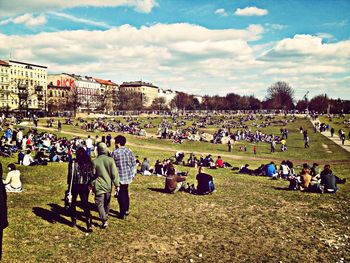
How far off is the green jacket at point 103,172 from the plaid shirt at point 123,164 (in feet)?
2.16

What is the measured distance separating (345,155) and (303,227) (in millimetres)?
26957

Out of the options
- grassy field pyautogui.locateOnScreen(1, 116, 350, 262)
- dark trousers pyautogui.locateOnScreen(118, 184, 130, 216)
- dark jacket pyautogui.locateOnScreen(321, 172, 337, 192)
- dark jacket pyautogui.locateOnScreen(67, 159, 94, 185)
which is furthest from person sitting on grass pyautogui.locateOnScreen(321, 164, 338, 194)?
dark jacket pyautogui.locateOnScreen(67, 159, 94, 185)

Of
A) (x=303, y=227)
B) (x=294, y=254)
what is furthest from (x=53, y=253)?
(x=303, y=227)

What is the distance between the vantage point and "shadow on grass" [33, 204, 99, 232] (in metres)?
8.77

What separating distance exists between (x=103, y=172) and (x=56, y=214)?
2675mm

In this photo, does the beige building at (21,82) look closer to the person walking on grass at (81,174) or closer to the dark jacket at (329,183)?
the dark jacket at (329,183)

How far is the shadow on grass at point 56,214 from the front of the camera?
8.77m

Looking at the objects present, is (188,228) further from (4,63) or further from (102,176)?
(4,63)

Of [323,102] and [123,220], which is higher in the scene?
[323,102]

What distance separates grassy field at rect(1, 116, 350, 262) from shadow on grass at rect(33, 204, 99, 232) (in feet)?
0.09

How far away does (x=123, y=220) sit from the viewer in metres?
9.34

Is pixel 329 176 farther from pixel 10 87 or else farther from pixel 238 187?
pixel 10 87

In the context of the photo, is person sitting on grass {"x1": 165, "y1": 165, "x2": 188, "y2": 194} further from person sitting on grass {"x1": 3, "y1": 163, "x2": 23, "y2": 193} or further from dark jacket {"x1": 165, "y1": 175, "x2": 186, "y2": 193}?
person sitting on grass {"x1": 3, "y1": 163, "x2": 23, "y2": 193}

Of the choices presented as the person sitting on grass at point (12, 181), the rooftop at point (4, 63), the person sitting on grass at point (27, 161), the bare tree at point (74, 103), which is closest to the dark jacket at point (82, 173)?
the person sitting on grass at point (12, 181)
